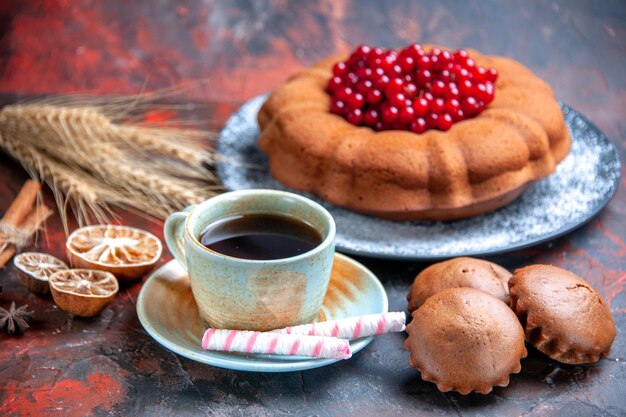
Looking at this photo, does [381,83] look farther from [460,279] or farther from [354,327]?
[354,327]

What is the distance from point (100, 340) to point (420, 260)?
2.20 ft

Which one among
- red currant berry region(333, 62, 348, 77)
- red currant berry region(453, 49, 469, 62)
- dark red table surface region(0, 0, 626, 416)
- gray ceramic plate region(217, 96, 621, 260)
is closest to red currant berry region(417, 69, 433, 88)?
red currant berry region(453, 49, 469, 62)

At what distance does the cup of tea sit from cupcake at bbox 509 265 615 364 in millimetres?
363

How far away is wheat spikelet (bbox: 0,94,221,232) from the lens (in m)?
1.96

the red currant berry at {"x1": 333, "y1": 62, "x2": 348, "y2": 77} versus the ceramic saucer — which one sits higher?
the red currant berry at {"x1": 333, "y1": 62, "x2": 348, "y2": 77}

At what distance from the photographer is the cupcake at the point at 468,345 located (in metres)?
1.34

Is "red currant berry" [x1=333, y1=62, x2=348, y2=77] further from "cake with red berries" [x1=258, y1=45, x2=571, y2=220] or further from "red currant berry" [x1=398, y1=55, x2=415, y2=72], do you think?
"red currant berry" [x1=398, y1=55, x2=415, y2=72]

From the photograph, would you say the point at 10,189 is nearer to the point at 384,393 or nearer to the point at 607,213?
the point at 384,393

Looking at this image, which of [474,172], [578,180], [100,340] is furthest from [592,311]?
[100,340]

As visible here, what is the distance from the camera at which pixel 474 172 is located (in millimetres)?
1869

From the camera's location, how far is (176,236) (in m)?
1.53

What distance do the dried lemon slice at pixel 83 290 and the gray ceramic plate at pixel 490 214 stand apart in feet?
1.54

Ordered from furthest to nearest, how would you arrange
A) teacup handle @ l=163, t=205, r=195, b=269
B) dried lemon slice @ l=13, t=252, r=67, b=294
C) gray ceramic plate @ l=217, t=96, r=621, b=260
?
1. gray ceramic plate @ l=217, t=96, r=621, b=260
2. dried lemon slice @ l=13, t=252, r=67, b=294
3. teacup handle @ l=163, t=205, r=195, b=269

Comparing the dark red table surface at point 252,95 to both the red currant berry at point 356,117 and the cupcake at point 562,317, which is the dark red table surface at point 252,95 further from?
the red currant berry at point 356,117
